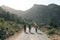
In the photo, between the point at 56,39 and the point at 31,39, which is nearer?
the point at 31,39

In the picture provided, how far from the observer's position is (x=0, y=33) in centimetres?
2347

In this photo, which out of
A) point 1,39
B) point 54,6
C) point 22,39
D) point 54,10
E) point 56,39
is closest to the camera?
point 1,39

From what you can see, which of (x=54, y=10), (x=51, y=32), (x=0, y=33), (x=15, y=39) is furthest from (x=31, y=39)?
(x=54, y=10)

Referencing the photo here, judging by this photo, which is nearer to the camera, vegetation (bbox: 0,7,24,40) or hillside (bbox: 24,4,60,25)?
vegetation (bbox: 0,7,24,40)

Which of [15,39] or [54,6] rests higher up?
[54,6]

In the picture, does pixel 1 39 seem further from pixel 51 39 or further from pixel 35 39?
pixel 51 39

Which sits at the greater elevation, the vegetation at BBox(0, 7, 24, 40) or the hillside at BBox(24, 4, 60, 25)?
the hillside at BBox(24, 4, 60, 25)

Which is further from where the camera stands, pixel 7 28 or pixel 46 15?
pixel 46 15

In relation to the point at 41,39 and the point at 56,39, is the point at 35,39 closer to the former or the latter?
the point at 41,39

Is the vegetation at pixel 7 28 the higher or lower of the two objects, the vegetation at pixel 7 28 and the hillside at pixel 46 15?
the lower

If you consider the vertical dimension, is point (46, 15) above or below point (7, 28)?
above

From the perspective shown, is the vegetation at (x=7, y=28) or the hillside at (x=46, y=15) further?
the hillside at (x=46, y=15)

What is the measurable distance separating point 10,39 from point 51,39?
16.2 feet

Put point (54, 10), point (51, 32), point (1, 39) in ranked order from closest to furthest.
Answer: point (1, 39), point (51, 32), point (54, 10)
